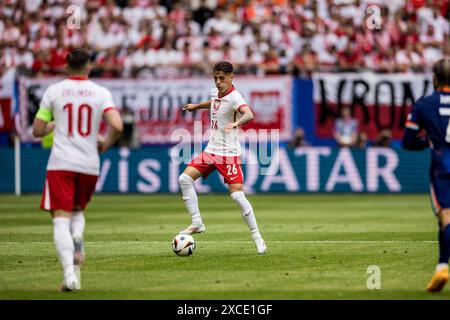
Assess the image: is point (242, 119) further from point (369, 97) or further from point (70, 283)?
point (369, 97)

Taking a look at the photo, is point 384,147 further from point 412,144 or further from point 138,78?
point 412,144

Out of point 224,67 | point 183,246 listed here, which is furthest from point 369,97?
point 183,246

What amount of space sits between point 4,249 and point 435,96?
723cm

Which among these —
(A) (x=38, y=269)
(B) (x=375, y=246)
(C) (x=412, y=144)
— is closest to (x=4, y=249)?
(A) (x=38, y=269)

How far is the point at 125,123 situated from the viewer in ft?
98.4

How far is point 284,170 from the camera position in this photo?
95.4 feet

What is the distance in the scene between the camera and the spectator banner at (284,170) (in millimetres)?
28734

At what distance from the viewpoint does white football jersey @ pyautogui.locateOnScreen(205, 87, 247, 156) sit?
14406mm

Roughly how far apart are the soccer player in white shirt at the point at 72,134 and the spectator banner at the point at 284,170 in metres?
17.8

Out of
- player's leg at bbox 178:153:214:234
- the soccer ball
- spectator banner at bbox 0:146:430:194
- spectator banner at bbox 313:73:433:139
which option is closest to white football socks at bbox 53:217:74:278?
the soccer ball

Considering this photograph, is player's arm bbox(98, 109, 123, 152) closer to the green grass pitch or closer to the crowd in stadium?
the green grass pitch

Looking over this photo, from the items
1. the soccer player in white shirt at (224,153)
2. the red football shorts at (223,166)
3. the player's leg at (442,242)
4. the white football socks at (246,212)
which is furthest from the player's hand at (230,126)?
the player's leg at (442,242)

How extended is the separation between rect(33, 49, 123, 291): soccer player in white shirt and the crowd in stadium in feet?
62.0

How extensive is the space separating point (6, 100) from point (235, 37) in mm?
7014
